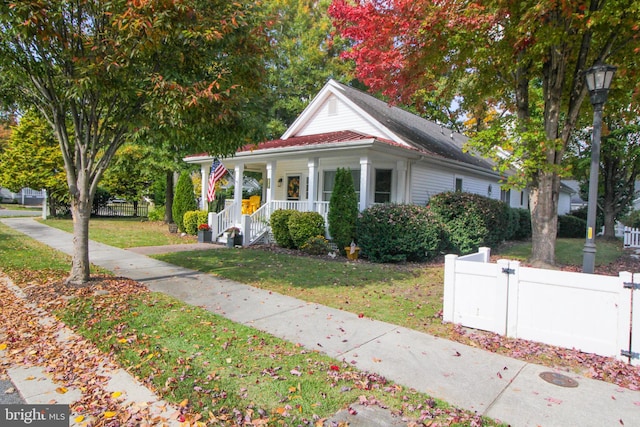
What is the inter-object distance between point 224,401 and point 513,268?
12.0 ft

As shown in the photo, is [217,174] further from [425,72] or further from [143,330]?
[143,330]

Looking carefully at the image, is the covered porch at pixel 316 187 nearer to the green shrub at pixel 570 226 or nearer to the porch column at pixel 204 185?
the porch column at pixel 204 185

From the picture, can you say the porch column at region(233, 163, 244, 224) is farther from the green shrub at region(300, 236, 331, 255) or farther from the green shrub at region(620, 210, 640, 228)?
the green shrub at region(620, 210, 640, 228)

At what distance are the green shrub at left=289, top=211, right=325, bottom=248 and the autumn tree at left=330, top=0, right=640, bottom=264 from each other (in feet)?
14.9

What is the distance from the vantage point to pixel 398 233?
393 inches

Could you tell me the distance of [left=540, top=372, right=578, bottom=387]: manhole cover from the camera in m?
3.48

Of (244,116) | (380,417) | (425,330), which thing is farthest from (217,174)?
(380,417)

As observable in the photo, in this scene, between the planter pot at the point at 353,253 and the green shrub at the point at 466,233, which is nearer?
the planter pot at the point at 353,253

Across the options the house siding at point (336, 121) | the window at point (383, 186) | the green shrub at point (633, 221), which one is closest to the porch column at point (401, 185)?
the window at point (383, 186)

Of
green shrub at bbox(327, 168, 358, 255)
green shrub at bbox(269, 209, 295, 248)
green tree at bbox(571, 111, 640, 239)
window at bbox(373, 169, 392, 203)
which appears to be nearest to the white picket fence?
green tree at bbox(571, 111, 640, 239)

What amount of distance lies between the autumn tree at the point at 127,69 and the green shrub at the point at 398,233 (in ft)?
15.4

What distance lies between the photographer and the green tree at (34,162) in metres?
20.8

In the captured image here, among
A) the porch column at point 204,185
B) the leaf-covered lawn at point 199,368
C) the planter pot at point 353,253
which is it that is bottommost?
the leaf-covered lawn at point 199,368

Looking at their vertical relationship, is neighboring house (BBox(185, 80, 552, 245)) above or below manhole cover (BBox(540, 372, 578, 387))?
above
